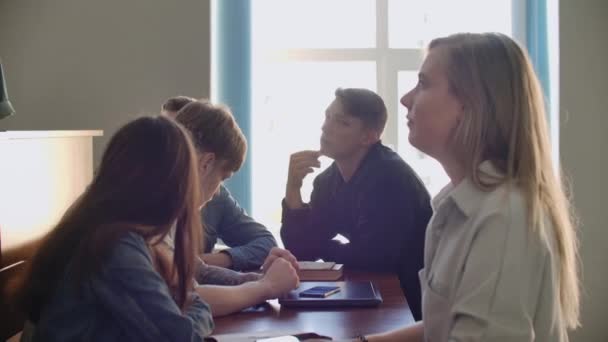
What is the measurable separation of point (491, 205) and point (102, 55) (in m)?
2.97

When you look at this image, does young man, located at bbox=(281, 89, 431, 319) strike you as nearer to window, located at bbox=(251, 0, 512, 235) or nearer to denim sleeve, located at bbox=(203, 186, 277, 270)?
denim sleeve, located at bbox=(203, 186, 277, 270)

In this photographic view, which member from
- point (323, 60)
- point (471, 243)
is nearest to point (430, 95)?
point (471, 243)

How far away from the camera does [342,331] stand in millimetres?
1439

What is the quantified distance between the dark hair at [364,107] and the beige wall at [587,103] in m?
1.53

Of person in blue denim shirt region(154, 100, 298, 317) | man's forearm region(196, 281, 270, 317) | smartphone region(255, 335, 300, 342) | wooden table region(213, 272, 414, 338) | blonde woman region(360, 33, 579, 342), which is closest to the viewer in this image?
blonde woman region(360, 33, 579, 342)

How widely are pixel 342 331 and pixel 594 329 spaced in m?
2.89

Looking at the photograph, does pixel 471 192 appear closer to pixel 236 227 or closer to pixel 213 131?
pixel 213 131

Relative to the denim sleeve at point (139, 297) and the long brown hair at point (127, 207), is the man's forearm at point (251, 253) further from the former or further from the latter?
the denim sleeve at point (139, 297)

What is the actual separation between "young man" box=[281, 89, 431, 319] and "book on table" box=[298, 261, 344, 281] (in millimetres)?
231

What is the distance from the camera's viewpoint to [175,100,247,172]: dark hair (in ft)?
6.23

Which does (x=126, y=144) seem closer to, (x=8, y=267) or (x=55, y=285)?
(x=55, y=285)

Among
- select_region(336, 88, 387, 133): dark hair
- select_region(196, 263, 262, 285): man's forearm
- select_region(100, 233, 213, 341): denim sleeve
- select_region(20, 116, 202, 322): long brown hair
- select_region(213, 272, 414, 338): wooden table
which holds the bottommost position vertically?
select_region(213, 272, 414, 338): wooden table

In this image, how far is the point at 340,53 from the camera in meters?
4.08

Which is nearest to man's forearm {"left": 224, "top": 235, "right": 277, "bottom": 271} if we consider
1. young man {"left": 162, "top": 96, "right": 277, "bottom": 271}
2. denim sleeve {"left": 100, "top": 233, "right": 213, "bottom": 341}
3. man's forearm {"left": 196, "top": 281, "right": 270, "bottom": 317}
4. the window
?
young man {"left": 162, "top": 96, "right": 277, "bottom": 271}
